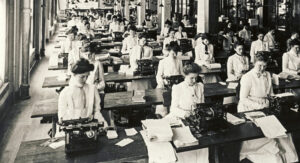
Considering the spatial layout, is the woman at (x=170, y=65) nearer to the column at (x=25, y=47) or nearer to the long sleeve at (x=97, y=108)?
the long sleeve at (x=97, y=108)

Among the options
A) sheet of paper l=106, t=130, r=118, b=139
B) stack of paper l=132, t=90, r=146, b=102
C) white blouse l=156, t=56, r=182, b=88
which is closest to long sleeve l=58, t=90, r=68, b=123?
sheet of paper l=106, t=130, r=118, b=139

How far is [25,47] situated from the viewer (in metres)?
7.48

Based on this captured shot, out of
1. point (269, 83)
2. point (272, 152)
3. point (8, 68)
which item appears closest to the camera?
point (272, 152)

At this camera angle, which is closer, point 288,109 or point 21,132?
point 288,109

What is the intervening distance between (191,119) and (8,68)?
4778 millimetres

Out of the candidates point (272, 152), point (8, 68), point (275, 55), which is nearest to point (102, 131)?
point (272, 152)

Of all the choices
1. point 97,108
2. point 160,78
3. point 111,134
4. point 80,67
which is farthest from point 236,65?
point 80,67

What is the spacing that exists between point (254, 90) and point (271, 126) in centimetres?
102

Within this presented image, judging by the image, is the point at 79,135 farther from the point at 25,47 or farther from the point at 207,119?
the point at 25,47

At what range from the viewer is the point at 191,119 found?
3.62 m

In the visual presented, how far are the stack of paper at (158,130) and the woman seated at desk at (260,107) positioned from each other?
4.10 feet

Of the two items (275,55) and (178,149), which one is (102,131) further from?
(275,55)

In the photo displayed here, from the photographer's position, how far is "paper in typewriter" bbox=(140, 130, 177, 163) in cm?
308

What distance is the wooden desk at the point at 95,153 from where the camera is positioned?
297 centimetres
